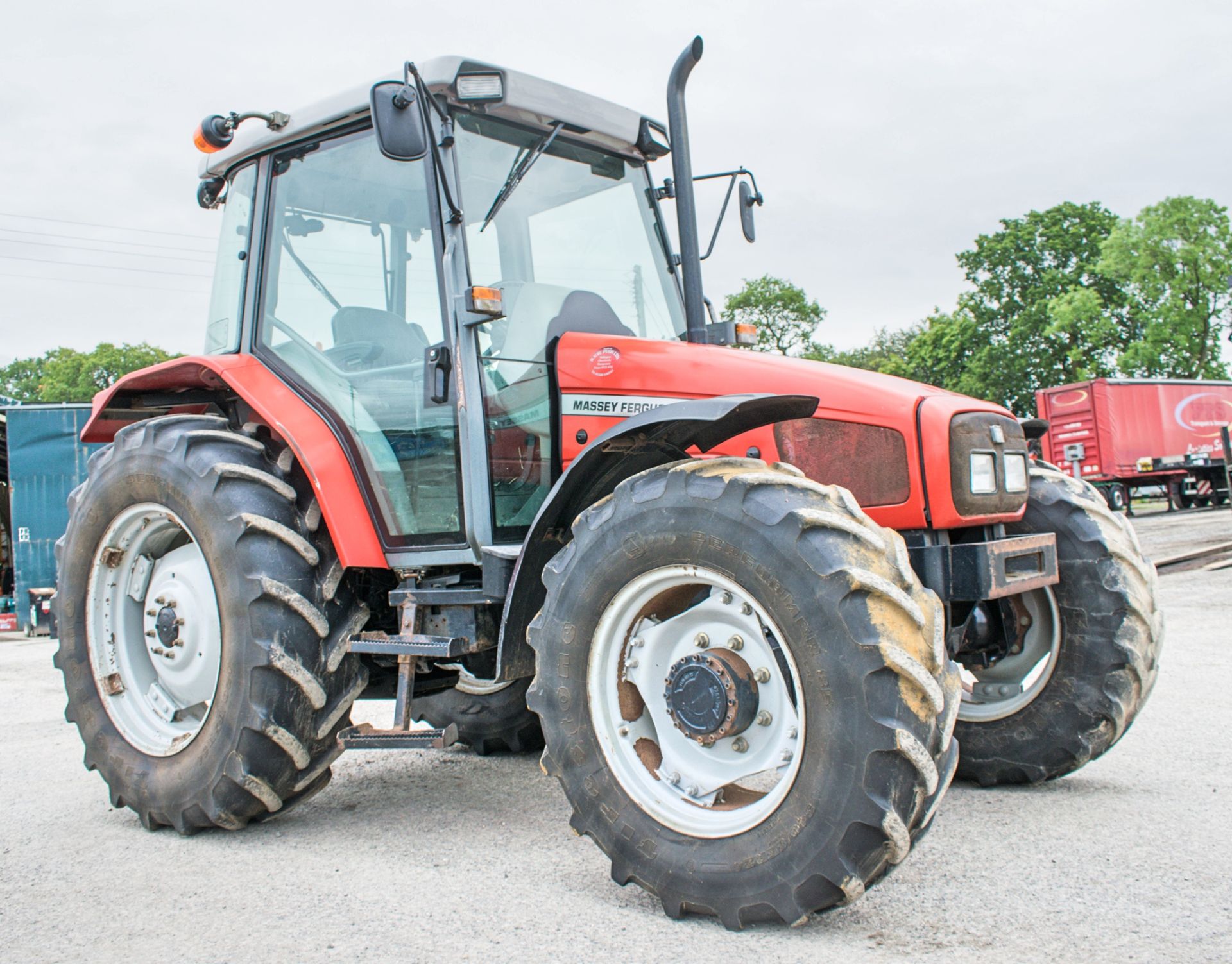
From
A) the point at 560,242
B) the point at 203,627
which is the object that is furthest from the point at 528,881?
the point at 560,242

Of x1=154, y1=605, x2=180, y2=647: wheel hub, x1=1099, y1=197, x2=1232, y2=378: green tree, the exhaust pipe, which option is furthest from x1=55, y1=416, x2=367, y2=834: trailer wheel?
x1=1099, y1=197, x2=1232, y2=378: green tree

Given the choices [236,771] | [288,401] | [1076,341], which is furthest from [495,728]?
[1076,341]

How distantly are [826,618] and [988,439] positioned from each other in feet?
4.09

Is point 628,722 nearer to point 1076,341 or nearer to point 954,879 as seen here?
point 954,879

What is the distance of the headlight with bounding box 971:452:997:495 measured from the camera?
3387 mm

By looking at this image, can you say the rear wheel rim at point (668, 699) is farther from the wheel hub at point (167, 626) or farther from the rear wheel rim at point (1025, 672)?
the wheel hub at point (167, 626)

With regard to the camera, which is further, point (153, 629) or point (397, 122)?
point (153, 629)

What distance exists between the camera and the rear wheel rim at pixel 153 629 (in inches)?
159

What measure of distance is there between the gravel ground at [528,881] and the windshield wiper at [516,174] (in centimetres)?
223

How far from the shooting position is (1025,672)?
4.12 m

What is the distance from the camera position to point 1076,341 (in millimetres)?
47094

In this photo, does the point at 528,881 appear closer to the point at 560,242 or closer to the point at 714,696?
the point at 714,696

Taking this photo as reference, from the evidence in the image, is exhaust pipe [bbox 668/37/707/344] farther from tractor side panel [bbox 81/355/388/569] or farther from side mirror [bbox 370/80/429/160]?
tractor side panel [bbox 81/355/388/569]

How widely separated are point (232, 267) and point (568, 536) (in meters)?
2.14
